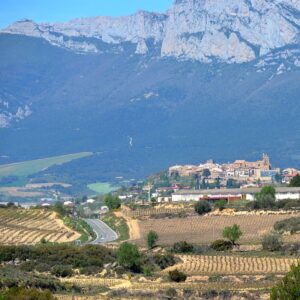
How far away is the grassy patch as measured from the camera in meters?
72.0

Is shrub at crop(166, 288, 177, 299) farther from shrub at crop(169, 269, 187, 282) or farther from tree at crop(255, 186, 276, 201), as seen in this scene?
tree at crop(255, 186, 276, 201)

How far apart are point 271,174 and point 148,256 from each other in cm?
10742

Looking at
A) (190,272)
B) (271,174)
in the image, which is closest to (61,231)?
(190,272)

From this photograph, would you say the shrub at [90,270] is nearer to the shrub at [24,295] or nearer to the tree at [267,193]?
the shrub at [24,295]

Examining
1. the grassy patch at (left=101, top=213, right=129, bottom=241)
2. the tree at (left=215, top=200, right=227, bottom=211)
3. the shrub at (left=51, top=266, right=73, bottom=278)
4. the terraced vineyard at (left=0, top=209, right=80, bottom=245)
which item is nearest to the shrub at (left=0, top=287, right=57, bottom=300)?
the shrub at (left=51, top=266, right=73, bottom=278)

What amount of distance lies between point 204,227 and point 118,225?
30.5 ft

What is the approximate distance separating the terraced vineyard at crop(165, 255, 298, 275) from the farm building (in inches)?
1716

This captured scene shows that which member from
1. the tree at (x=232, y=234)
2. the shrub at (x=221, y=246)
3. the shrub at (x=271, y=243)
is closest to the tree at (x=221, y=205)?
the tree at (x=232, y=234)

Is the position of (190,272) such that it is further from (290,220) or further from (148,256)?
(290,220)

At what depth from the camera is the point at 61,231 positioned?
72.6m

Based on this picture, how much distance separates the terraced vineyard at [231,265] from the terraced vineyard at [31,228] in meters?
14.5

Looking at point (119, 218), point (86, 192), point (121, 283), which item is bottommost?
point (121, 283)

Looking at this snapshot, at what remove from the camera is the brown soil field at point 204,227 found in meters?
66.1

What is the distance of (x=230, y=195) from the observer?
10350 cm
